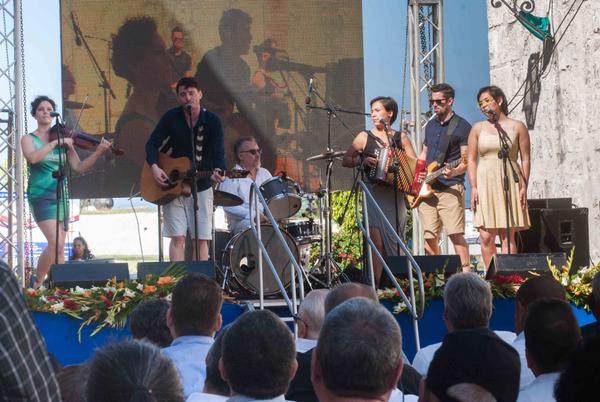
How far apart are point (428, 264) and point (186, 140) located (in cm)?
236

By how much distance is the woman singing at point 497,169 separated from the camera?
28.5 ft

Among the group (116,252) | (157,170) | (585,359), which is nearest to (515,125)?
(157,170)

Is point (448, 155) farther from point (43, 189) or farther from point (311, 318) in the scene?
point (311, 318)

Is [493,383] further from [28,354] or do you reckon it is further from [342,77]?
[342,77]

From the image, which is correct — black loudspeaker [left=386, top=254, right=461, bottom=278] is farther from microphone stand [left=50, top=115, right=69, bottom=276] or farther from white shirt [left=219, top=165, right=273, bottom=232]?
microphone stand [left=50, top=115, right=69, bottom=276]

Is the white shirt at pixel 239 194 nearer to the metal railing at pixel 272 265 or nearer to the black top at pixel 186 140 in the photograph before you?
the black top at pixel 186 140

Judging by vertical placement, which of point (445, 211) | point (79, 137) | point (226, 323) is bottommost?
point (226, 323)

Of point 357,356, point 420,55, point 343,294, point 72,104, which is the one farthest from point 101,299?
point 72,104

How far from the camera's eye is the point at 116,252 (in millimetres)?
25141

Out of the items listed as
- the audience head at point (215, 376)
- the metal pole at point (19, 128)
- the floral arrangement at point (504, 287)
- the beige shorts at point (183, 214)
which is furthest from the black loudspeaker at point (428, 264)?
the audience head at point (215, 376)

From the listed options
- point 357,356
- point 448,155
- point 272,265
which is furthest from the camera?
point 448,155

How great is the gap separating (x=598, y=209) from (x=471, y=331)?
7355 mm

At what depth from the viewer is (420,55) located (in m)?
11.7

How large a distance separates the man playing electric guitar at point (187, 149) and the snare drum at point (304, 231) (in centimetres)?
157
